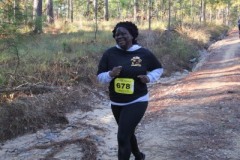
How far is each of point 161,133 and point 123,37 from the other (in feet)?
10.5

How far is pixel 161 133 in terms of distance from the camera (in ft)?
24.8

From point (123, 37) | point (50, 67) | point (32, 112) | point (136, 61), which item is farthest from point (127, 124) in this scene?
point (50, 67)

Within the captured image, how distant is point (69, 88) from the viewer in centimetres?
1037

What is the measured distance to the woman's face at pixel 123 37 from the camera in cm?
489

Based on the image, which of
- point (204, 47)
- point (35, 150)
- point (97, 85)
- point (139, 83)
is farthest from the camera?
point (204, 47)

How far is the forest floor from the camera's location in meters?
6.50

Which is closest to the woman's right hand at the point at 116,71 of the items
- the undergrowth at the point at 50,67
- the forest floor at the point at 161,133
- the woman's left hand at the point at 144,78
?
the woman's left hand at the point at 144,78

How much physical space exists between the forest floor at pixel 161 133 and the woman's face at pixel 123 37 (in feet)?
7.13

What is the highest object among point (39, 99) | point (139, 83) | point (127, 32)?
point (127, 32)

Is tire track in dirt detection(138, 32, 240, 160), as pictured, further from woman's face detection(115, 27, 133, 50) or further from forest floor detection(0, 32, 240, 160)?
woman's face detection(115, 27, 133, 50)

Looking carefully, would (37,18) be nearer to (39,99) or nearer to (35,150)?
(39,99)

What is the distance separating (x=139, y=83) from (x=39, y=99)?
4.23 metres

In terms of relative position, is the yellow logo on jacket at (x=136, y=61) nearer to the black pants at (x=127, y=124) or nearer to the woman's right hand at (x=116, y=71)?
the woman's right hand at (x=116, y=71)

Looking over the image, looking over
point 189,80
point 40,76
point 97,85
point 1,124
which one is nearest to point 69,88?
point 40,76
